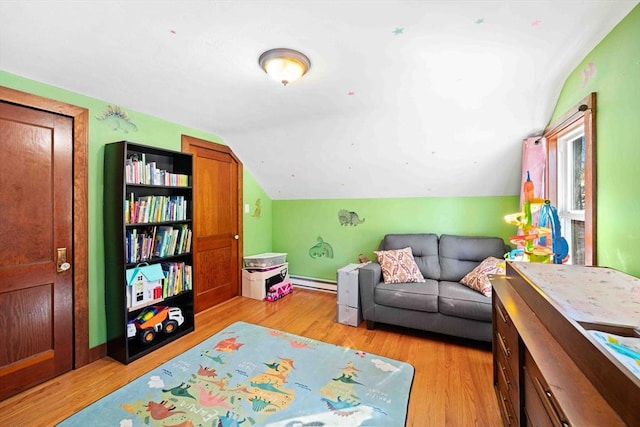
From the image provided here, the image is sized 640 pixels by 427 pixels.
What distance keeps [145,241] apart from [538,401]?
280 cm

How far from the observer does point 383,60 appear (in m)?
1.68

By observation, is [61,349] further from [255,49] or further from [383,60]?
[383,60]

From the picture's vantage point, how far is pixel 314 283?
4.17 m

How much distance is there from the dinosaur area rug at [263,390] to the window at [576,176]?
1541 mm

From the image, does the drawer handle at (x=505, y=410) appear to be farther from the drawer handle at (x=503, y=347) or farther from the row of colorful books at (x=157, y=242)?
the row of colorful books at (x=157, y=242)

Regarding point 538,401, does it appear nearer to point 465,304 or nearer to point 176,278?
point 465,304

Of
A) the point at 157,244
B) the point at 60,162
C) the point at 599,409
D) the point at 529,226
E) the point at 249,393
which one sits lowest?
the point at 249,393

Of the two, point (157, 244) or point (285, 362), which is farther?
point (157, 244)

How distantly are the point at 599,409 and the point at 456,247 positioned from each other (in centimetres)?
263

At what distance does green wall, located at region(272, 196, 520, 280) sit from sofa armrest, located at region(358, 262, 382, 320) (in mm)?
949

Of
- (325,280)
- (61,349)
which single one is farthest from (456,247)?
(61,349)

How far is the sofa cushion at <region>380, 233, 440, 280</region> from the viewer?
3.10 metres

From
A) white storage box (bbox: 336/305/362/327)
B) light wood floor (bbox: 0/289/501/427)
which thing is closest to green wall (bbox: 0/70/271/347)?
light wood floor (bbox: 0/289/501/427)

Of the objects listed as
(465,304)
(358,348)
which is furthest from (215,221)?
(465,304)
